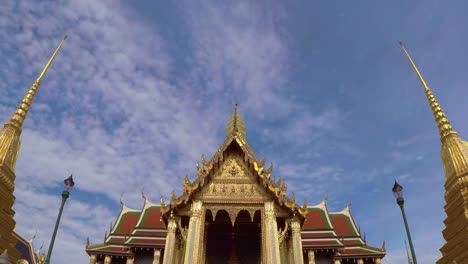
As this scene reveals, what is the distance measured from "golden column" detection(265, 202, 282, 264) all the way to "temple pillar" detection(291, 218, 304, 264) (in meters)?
0.93

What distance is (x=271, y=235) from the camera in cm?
1255

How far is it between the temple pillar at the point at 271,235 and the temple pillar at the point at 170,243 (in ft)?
12.6

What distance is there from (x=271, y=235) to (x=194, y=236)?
310cm

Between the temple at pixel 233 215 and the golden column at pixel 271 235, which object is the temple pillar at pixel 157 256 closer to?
the temple at pixel 233 215

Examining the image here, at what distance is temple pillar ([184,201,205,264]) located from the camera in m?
12.0

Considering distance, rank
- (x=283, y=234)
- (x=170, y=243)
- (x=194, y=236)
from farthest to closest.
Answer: (x=283, y=234)
(x=170, y=243)
(x=194, y=236)

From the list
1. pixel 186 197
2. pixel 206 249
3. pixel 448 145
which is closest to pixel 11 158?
pixel 186 197

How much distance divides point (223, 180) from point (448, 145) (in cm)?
1164

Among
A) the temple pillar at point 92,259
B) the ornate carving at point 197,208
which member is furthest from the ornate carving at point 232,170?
the temple pillar at point 92,259

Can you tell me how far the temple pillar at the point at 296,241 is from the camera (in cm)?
1247

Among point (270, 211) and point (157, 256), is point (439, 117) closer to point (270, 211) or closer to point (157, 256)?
point (270, 211)

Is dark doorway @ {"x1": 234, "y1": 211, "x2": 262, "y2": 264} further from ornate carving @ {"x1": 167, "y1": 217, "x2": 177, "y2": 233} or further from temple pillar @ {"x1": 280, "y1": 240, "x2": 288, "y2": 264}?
ornate carving @ {"x1": 167, "y1": 217, "x2": 177, "y2": 233}

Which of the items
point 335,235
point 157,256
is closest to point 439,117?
point 335,235

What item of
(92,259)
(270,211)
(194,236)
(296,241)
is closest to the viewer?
(194,236)
